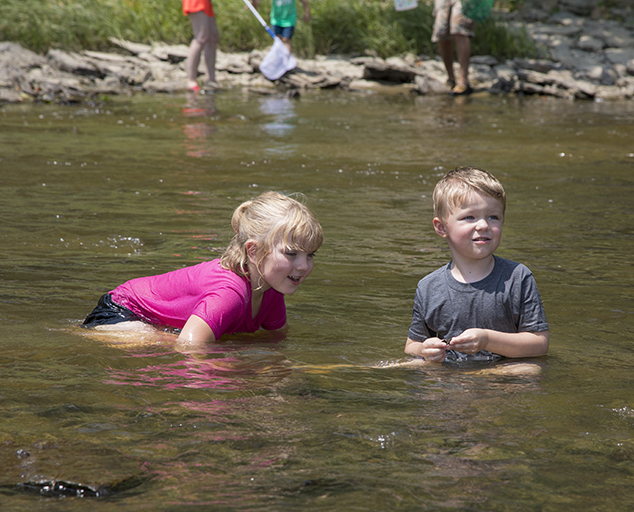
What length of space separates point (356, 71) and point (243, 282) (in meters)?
13.6

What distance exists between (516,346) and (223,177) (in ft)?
15.3

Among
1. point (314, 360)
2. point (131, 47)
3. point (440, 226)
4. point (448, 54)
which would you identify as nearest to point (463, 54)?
point (448, 54)

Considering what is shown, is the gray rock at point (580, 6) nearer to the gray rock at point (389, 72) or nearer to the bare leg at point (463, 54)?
the gray rock at point (389, 72)

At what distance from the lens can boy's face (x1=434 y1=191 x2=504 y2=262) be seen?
3.55 m

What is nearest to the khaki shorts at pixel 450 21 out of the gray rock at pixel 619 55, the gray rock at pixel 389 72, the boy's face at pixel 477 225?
the gray rock at pixel 389 72

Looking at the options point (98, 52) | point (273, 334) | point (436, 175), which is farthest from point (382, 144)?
point (98, 52)

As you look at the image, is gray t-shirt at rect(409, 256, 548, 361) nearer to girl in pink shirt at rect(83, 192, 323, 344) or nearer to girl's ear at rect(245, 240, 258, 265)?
girl in pink shirt at rect(83, 192, 323, 344)

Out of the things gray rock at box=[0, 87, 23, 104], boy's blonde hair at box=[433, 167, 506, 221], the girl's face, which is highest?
gray rock at box=[0, 87, 23, 104]

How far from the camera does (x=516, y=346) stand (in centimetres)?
359

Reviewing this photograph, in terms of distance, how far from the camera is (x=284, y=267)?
148 inches

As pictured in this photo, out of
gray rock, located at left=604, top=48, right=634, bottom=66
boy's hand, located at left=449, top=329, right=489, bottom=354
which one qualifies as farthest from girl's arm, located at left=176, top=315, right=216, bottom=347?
gray rock, located at left=604, top=48, right=634, bottom=66

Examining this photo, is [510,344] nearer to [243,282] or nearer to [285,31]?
[243,282]

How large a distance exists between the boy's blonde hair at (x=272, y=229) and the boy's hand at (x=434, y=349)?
721 millimetres

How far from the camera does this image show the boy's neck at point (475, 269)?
3.71 meters
